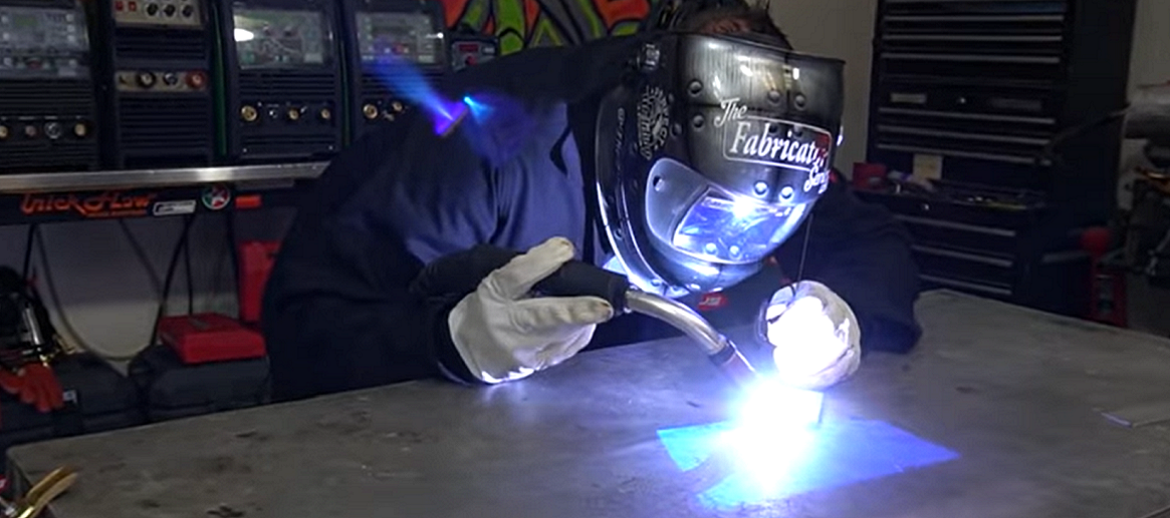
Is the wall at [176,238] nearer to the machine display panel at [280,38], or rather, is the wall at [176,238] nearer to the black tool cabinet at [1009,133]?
the black tool cabinet at [1009,133]

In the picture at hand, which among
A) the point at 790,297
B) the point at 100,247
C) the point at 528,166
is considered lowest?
the point at 100,247

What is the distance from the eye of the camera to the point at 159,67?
7.66 ft

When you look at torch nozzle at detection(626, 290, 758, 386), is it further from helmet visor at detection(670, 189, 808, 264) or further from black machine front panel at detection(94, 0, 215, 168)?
black machine front panel at detection(94, 0, 215, 168)

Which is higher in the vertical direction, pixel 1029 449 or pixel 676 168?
pixel 676 168

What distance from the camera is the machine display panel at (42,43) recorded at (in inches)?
86.4

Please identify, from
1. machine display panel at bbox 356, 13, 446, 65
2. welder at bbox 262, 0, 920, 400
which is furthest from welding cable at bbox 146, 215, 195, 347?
welder at bbox 262, 0, 920, 400

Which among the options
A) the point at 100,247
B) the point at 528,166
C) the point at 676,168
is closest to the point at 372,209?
the point at 528,166

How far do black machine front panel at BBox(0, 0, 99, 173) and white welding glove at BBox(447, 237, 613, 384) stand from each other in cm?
130

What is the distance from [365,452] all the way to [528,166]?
1.61 ft

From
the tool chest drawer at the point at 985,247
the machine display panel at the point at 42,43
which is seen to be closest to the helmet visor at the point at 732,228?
the machine display panel at the point at 42,43

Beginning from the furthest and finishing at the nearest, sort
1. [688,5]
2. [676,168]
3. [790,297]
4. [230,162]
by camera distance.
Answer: [230,162] → [688,5] → [790,297] → [676,168]

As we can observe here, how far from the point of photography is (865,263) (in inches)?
67.7

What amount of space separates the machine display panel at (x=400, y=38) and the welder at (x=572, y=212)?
3.23 feet

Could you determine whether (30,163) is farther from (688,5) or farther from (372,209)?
(688,5)
